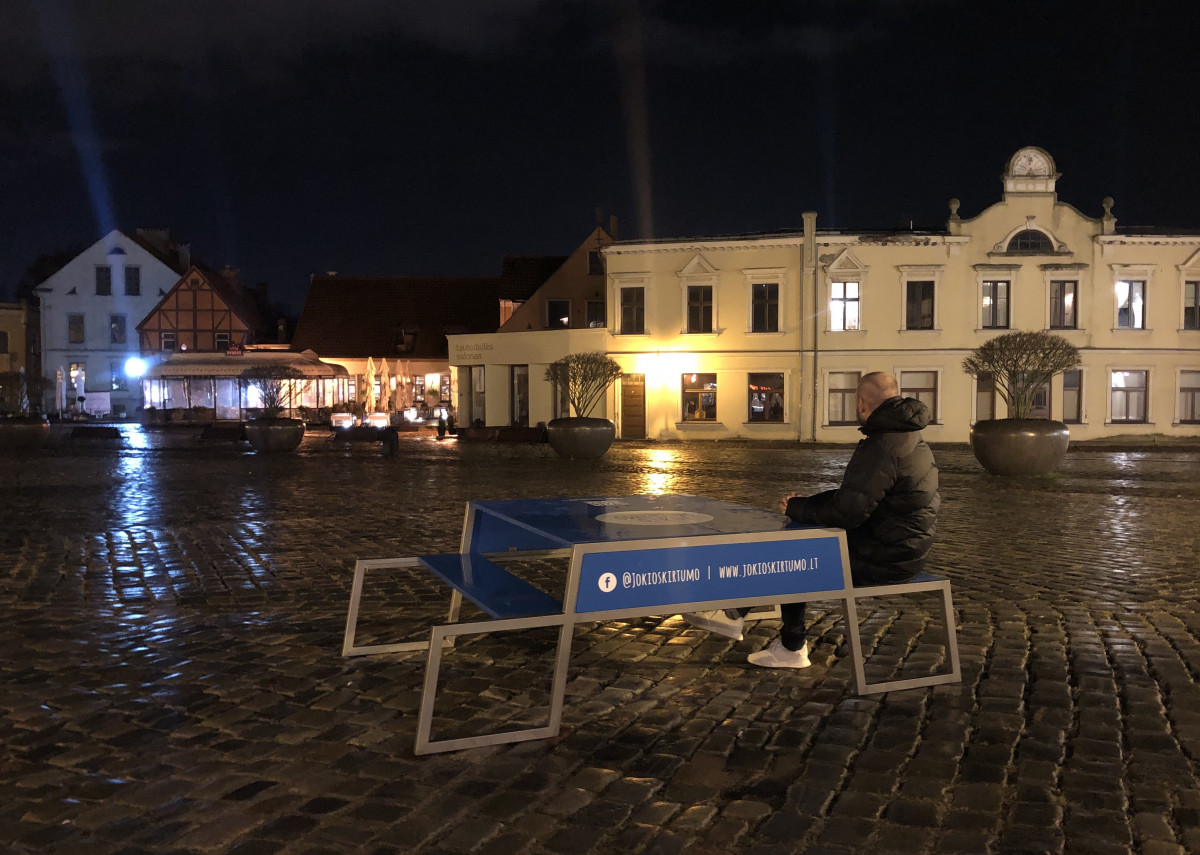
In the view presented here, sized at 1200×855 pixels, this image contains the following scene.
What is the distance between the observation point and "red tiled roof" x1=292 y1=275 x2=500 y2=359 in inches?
1908

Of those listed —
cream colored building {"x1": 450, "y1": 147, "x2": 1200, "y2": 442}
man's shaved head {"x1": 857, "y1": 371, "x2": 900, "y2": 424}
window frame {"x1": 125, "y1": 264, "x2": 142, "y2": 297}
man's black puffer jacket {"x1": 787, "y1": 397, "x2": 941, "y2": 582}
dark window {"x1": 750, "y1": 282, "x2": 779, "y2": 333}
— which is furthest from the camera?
window frame {"x1": 125, "y1": 264, "x2": 142, "y2": 297}

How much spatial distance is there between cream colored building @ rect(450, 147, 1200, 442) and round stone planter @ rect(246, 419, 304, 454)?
500 inches

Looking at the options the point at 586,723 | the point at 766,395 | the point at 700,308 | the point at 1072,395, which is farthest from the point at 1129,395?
the point at 586,723

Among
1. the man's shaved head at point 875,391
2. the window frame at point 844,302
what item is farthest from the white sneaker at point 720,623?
the window frame at point 844,302

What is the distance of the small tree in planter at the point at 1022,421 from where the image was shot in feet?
57.6

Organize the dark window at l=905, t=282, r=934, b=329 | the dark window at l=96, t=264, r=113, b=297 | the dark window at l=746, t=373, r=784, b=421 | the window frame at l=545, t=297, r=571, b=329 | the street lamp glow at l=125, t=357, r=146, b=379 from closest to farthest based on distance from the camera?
the dark window at l=905, t=282, r=934, b=329, the dark window at l=746, t=373, r=784, b=421, the window frame at l=545, t=297, r=571, b=329, the street lamp glow at l=125, t=357, r=146, b=379, the dark window at l=96, t=264, r=113, b=297

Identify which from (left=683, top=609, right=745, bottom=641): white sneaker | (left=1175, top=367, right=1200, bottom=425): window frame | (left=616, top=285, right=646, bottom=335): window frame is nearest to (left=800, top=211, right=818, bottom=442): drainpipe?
(left=616, top=285, right=646, bottom=335): window frame

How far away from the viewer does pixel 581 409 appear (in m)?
26.1

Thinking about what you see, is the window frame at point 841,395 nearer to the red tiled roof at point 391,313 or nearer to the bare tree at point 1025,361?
the bare tree at point 1025,361

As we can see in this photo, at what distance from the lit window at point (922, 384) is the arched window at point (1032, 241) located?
4890 millimetres

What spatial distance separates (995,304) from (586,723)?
32.4m

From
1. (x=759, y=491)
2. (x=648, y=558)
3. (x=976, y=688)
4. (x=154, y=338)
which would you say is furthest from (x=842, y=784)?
(x=154, y=338)

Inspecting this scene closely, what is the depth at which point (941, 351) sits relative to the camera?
3372 centimetres

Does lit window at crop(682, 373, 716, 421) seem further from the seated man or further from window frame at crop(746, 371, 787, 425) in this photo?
the seated man
